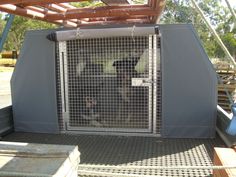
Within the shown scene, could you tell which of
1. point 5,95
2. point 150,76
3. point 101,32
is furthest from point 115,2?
point 5,95

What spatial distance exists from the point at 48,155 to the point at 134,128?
10.6 ft

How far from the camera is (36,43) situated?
18.7 feet

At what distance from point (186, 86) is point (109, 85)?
1270 millimetres

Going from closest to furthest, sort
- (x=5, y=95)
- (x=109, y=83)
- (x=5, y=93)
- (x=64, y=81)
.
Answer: (x=109, y=83) < (x=64, y=81) < (x=5, y=95) < (x=5, y=93)

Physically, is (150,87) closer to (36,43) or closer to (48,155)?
(36,43)

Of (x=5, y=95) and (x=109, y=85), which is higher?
(x=109, y=85)

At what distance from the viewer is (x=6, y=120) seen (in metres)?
5.85

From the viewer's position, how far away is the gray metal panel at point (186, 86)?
5.18 m

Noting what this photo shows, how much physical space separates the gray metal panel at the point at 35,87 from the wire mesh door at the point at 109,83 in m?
0.25

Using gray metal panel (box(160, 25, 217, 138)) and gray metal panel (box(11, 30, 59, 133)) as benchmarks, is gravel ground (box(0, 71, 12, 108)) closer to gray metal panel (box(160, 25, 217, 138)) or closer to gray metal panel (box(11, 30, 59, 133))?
gray metal panel (box(11, 30, 59, 133))

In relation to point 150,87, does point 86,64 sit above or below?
above

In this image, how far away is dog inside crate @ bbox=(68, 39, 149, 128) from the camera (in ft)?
17.6

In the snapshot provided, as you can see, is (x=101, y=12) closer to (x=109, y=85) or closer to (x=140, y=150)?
(x=109, y=85)

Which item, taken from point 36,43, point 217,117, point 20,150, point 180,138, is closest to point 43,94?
point 36,43
